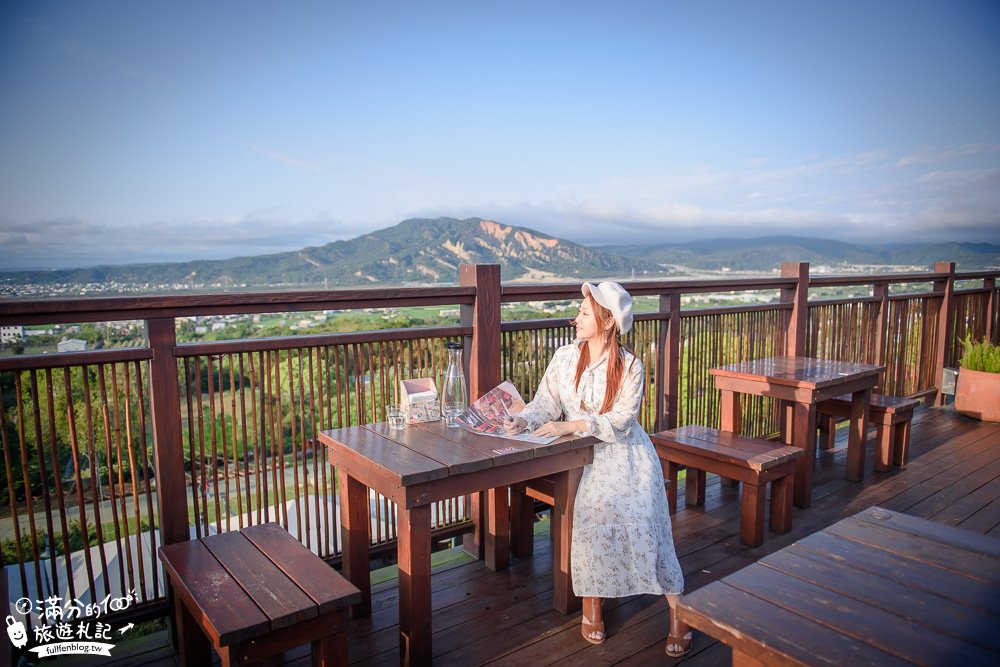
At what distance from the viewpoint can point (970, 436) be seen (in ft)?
18.6

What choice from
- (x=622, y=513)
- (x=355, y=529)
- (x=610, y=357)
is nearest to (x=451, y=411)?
(x=355, y=529)

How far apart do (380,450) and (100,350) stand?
3.70 feet

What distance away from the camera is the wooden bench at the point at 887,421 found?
4.68m

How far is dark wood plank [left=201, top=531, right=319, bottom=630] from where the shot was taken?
1.85 meters

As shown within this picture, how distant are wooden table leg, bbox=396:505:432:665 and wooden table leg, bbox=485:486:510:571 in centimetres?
87

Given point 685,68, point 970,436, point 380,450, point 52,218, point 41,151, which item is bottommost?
point 970,436

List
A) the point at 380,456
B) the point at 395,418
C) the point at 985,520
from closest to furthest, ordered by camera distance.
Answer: the point at 380,456, the point at 395,418, the point at 985,520

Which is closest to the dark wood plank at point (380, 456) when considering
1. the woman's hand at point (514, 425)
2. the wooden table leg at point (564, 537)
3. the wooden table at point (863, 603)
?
the woman's hand at point (514, 425)

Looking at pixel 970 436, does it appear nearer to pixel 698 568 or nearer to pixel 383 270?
pixel 698 568

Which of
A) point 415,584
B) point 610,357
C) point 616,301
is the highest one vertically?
point 616,301

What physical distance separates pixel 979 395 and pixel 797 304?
111 inches

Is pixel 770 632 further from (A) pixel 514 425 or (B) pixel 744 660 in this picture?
(A) pixel 514 425

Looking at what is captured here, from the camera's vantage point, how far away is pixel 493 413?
2.81 metres

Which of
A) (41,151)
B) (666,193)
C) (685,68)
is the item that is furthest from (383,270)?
(666,193)
